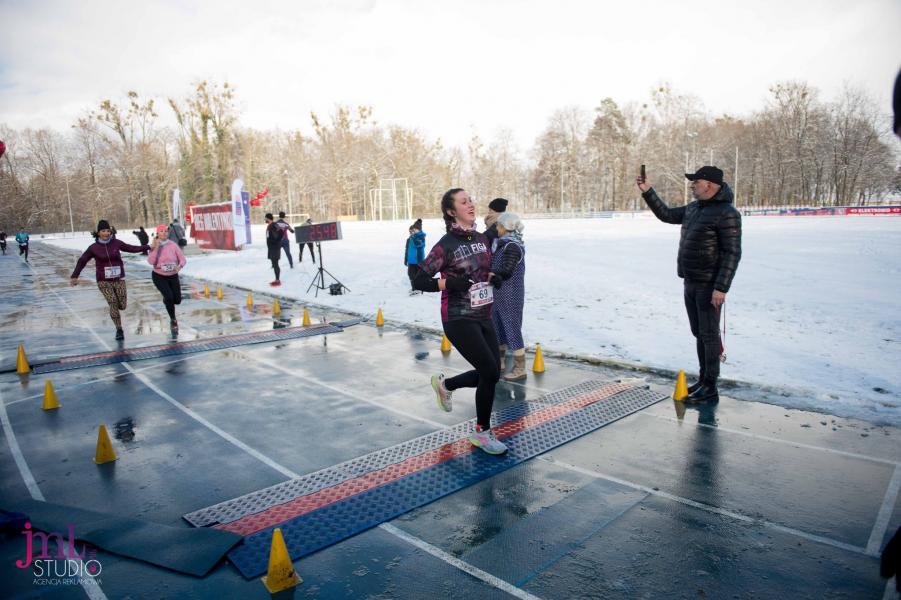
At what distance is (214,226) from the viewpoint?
33094 millimetres

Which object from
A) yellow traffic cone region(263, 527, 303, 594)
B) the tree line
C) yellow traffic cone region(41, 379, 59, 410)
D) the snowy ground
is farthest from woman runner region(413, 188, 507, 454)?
the tree line

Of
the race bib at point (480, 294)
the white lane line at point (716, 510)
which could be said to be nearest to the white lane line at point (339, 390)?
the white lane line at point (716, 510)

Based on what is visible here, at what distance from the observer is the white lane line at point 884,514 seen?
3418mm

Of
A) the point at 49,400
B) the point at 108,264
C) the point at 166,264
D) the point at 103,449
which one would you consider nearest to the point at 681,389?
the point at 103,449

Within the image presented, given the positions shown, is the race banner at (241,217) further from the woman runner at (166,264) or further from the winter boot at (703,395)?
the winter boot at (703,395)

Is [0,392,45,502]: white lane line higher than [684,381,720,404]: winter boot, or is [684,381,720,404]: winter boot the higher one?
[684,381,720,404]: winter boot

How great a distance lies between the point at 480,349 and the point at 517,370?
2.86m

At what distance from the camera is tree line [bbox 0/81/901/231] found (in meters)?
65.2

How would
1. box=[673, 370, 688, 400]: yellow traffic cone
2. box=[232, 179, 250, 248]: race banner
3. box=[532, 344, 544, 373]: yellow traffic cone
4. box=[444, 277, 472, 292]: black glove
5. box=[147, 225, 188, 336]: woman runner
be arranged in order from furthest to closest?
box=[232, 179, 250, 248]: race banner < box=[147, 225, 188, 336]: woman runner < box=[532, 344, 544, 373]: yellow traffic cone < box=[673, 370, 688, 400]: yellow traffic cone < box=[444, 277, 472, 292]: black glove

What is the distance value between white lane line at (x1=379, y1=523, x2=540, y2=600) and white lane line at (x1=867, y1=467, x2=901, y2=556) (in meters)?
2.23

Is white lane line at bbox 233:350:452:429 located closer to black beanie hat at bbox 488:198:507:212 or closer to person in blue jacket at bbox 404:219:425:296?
black beanie hat at bbox 488:198:507:212

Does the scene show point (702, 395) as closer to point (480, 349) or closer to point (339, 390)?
point (480, 349)

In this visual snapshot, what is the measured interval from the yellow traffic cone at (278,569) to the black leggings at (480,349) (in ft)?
6.73

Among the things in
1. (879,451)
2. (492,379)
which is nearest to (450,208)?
(492,379)
